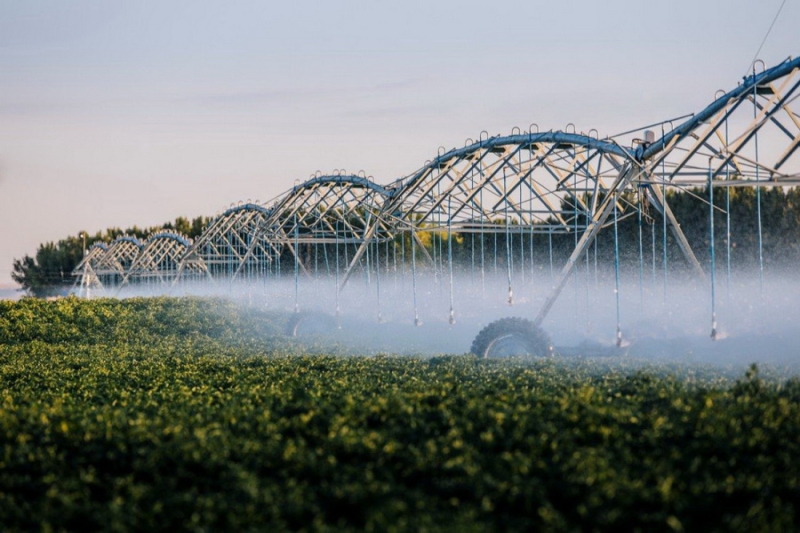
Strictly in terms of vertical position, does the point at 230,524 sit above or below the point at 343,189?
below

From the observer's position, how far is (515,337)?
19.1 m

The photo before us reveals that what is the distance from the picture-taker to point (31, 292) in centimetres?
8419

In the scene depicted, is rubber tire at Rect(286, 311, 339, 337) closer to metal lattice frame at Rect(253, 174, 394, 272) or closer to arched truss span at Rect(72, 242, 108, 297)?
metal lattice frame at Rect(253, 174, 394, 272)

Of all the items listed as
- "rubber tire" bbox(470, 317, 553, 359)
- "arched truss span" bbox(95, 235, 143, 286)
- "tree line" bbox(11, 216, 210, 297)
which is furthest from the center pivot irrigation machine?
"tree line" bbox(11, 216, 210, 297)

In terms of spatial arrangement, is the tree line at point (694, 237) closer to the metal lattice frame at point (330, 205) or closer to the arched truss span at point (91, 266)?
the metal lattice frame at point (330, 205)

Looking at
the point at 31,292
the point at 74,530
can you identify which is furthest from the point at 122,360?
the point at 31,292

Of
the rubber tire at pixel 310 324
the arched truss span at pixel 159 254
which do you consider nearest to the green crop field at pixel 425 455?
the rubber tire at pixel 310 324

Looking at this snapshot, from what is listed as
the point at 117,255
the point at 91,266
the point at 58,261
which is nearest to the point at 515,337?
the point at 117,255

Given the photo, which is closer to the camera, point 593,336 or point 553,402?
point 553,402

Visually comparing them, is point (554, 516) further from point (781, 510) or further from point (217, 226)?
point (217, 226)

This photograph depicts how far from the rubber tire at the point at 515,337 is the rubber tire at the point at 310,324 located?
10.9 meters

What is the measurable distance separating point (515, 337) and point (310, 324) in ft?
39.6

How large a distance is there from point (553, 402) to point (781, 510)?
3744 millimetres

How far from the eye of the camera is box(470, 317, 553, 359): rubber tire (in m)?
18.9
